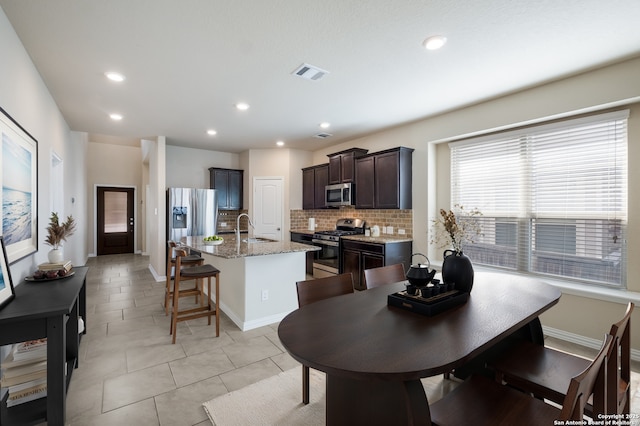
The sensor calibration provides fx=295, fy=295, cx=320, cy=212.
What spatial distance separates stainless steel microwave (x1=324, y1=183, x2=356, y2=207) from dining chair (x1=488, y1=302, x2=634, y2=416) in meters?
3.71

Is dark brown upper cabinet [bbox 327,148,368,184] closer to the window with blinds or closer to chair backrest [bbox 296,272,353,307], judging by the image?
the window with blinds

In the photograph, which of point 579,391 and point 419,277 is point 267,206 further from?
point 579,391

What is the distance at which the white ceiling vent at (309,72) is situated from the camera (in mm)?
2779

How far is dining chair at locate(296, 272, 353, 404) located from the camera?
1.88 metres

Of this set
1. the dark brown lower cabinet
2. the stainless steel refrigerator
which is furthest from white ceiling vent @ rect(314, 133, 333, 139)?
the stainless steel refrigerator

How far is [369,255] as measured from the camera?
4.44m

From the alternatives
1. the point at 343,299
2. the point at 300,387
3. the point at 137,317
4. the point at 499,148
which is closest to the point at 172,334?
the point at 137,317

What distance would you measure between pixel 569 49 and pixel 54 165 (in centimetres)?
613

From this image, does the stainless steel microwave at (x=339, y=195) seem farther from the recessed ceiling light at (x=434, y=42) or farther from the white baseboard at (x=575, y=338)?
the white baseboard at (x=575, y=338)

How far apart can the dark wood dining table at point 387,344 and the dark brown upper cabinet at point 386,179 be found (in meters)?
2.77

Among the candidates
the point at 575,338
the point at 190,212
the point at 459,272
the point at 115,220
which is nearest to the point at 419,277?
the point at 459,272

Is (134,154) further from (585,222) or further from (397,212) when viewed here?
(585,222)

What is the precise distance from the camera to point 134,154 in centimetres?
877

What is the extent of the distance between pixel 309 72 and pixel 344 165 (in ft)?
8.63
